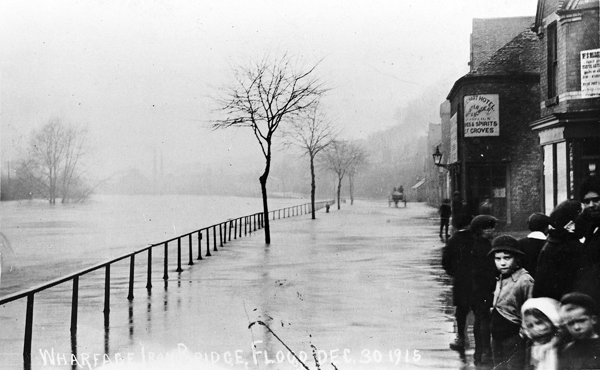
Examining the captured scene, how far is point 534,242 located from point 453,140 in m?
8.04

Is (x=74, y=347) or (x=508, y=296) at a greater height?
(x=508, y=296)

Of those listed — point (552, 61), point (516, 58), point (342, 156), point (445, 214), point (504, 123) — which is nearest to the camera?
point (552, 61)

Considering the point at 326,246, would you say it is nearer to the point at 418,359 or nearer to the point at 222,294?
the point at 222,294

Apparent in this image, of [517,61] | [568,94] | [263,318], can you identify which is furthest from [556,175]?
[263,318]

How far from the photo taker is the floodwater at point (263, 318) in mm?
6161

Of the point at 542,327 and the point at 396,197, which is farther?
the point at 396,197

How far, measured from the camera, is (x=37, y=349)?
661 cm

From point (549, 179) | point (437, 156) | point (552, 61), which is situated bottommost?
point (549, 179)

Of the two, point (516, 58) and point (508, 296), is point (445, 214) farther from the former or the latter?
point (508, 296)

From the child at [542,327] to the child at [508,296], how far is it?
0.23 feet

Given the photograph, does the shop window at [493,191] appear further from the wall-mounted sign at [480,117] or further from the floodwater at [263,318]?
the floodwater at [263,318]

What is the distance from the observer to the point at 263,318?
26.0ft

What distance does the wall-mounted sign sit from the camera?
10.8m

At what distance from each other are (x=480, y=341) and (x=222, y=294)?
197 inches
